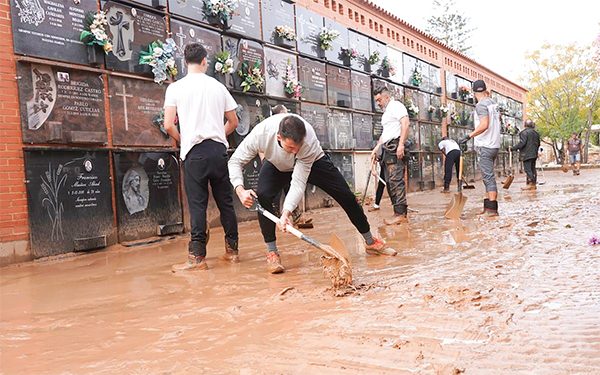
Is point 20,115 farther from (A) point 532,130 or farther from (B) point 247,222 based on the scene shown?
(A) point 532,130

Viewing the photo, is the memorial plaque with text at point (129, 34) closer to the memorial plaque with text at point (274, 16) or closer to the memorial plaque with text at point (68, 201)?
the memorial plaque with text at point (68, 201)

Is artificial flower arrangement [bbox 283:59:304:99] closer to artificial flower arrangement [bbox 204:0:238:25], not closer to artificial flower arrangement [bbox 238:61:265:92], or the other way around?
artificial flower arrangement [bbox 238:61:265:92]

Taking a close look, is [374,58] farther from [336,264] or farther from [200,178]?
[336,264]

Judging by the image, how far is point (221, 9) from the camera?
7297mm

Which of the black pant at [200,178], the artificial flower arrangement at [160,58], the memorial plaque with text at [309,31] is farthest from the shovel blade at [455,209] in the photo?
the memorial plaque with text at [309,31]

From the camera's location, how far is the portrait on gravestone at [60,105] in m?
4.86

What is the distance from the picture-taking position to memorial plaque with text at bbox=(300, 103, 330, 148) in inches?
372

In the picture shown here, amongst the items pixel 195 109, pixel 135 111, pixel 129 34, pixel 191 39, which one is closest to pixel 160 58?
pixel 129 34

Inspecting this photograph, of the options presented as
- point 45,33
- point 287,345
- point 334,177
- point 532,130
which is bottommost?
point 287,345

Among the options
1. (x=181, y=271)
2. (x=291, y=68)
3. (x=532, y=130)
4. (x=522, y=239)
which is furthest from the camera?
(x=532, y=130)

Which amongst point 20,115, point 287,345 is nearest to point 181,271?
point 287,345

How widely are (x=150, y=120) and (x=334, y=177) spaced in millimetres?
3370

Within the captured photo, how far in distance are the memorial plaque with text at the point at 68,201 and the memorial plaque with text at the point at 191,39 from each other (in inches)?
76.4

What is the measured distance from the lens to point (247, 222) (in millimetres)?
7488
